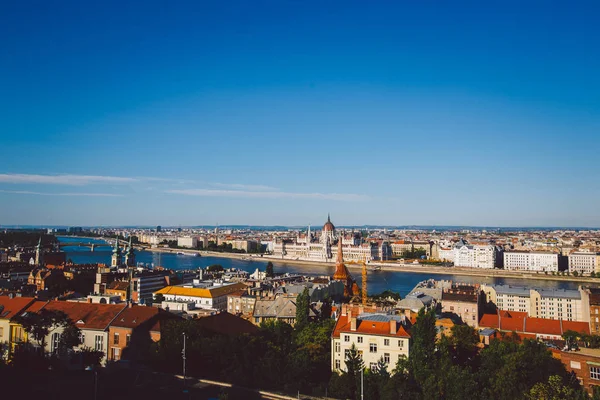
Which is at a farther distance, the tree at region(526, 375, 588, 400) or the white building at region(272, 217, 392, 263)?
the white building at region(272, 217, 392, 263)

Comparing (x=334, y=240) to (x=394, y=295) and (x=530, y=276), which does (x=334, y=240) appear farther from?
(x=394, y=295)

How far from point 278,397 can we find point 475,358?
7.67 meters

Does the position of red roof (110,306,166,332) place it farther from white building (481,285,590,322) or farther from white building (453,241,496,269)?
white building (453,241,496,269)

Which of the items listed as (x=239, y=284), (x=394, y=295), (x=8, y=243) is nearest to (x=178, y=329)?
(x=239, y=284)

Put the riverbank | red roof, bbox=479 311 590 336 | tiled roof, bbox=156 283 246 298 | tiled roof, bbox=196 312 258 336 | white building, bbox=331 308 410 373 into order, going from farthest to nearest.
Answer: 1. the riverbank
2. tiled roof, bbox=156 283 246 298
3. red roof, bbox=479 311 590 336
4. tiled roof, bbox=196 312 258 336
5. white building, bbox=331 308 410 373

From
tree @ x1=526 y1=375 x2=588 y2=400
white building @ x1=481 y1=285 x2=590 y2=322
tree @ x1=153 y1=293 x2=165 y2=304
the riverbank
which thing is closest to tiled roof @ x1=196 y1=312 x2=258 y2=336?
tree @ x1=526 y1=375 x2=588 y2=400

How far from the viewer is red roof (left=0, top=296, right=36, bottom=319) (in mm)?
17295

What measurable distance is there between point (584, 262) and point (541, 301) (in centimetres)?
4267

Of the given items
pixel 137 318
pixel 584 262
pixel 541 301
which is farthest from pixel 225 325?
pixel 584 262

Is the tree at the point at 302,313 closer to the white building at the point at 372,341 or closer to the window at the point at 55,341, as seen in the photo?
the white building at the point at 372,341

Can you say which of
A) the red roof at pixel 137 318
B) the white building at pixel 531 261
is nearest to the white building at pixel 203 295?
the red roof at pixel 137 318

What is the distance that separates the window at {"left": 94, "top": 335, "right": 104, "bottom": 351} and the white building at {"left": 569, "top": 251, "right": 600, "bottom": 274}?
67443mm

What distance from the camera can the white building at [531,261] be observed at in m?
71.8

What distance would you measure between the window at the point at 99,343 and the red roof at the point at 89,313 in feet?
0.96
